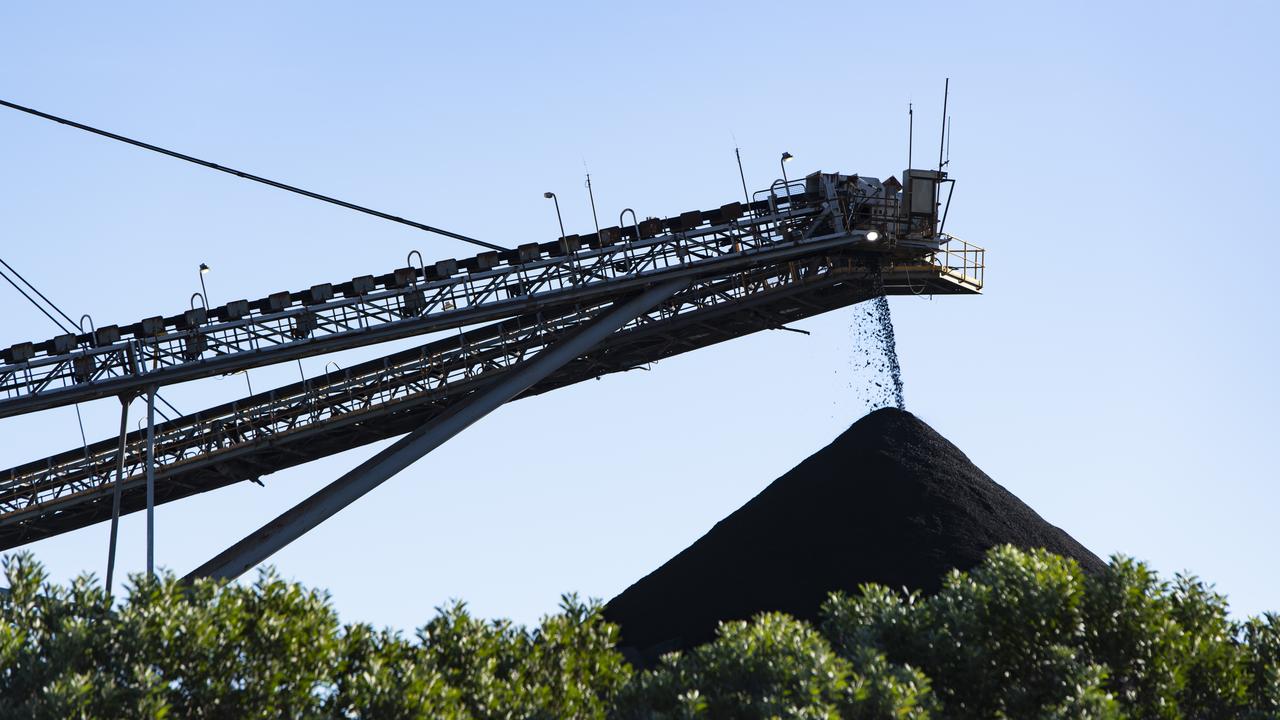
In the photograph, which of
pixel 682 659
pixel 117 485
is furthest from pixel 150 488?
pixel 682 659

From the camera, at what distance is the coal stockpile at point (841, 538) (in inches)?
1303

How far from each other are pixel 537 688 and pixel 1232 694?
31.9ft

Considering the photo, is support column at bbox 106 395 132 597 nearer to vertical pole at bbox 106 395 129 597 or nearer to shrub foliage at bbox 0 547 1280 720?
vertical pole at bbox 106 395 129 597

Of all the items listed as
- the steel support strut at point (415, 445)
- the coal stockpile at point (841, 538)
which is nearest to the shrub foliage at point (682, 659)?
the coal stockpile at point (841, 538)

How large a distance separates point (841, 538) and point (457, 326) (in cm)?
934

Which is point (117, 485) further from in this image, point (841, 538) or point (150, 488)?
point (841, 538)

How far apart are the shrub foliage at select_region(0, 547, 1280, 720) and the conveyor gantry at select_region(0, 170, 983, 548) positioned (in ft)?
36.7

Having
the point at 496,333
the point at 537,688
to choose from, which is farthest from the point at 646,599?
the point at 537,688

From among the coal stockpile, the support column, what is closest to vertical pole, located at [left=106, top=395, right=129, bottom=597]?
the support column

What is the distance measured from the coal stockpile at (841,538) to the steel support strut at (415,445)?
5339 mm

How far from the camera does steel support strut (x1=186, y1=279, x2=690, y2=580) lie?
33.8 meters

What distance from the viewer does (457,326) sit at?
33.2m

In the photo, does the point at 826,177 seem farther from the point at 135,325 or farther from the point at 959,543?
the point at 135,325

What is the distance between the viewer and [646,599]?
34969mm
